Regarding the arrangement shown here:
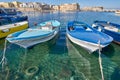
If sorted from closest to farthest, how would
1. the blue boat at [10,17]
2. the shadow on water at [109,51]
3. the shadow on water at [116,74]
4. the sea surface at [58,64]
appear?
the shadow on water at [116,74], the sea surface at [58,64], the shadow on water at [109,51], the blue boat at [10,17]

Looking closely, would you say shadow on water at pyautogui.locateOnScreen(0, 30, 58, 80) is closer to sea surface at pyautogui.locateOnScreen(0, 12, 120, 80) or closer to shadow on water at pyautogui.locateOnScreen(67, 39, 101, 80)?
sea surface at pyautogui.locateOnScreen(0, 12, 120, 80)

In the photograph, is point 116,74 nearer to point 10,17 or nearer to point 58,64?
point 58,64

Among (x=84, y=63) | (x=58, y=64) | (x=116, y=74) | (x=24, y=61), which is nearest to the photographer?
(x=116, y=74)

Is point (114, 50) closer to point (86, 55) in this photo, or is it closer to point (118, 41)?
point (118, 41)

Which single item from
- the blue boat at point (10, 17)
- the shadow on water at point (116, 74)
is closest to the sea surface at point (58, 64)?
the shadow on water at point (116, 74)

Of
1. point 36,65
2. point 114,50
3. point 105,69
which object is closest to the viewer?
point 105,69

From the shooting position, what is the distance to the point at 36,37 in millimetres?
12773

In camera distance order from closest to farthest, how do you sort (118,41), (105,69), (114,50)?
(105,69) → (114,50) → (118,41)

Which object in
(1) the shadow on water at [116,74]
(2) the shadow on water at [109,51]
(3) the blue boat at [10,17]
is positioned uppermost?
(3) the blue boat at [10,17]

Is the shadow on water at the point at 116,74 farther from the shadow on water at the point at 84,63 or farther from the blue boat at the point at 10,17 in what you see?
the blue boat at the point at 10,17

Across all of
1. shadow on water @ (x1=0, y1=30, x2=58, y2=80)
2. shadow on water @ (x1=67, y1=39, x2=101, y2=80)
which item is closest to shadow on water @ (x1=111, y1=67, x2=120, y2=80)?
shadow on water @ (x1=67, y1=39, x2=101, y2=80)

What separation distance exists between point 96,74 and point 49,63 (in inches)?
154

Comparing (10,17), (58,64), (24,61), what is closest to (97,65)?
(58,64)

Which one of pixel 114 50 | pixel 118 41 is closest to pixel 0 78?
pixel 114 50
